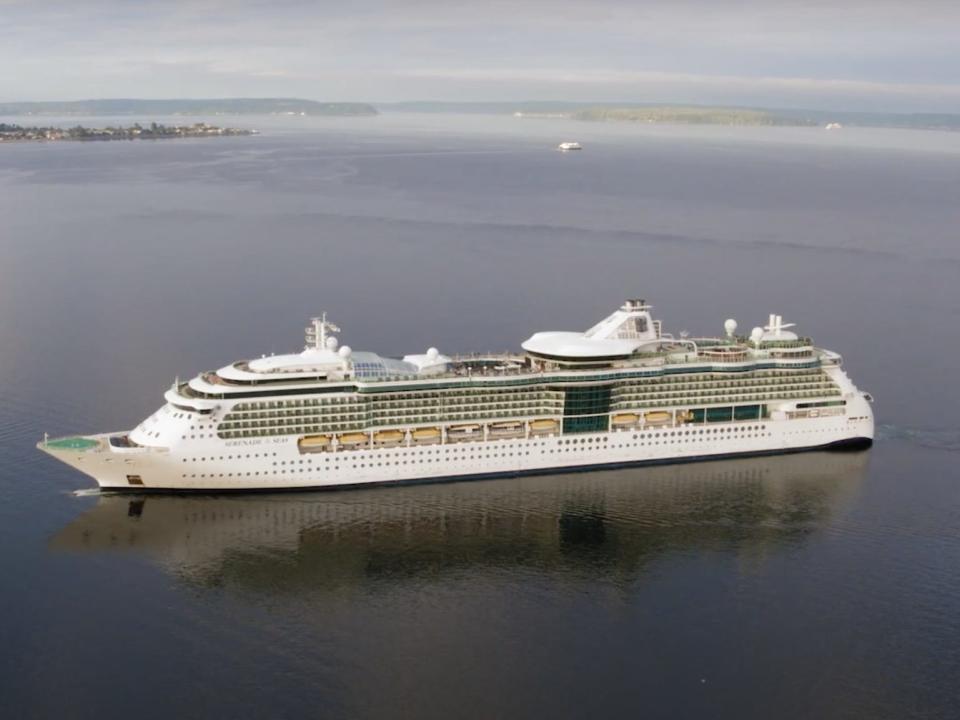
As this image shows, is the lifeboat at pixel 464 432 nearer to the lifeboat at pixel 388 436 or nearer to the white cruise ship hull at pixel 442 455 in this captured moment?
the white cruise ship hull at pixel 442 455

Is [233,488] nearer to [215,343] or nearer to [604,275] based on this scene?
[215,343]

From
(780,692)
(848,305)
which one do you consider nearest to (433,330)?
(848,305)

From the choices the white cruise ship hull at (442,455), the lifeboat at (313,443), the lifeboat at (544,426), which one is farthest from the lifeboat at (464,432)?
the lifeboat at (313,443)

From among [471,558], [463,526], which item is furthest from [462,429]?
[471,558]

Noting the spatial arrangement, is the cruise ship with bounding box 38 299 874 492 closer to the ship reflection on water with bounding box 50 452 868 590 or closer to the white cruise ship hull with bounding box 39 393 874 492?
the white cruise ship hull with bounding box 39 393 874 492

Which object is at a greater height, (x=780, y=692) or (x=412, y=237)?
(x=412, y=237)

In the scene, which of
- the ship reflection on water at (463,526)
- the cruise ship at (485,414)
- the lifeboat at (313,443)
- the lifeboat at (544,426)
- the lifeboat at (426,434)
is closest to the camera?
the ship reflection on water at (463,526)
